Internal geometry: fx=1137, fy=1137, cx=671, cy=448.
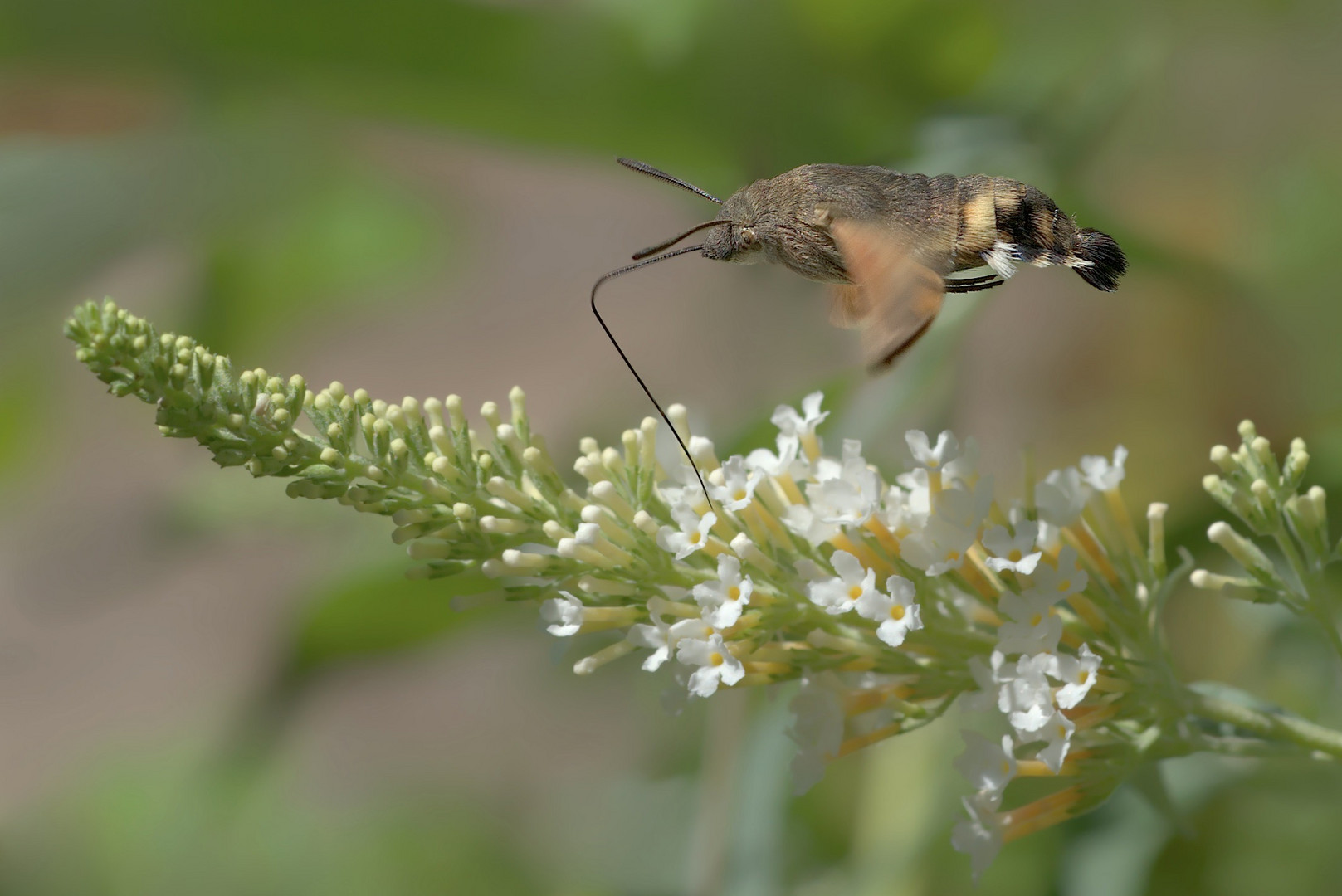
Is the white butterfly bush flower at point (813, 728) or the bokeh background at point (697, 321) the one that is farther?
the bokeh background at point (697, 321)

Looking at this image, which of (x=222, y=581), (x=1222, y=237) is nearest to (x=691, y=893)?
(x=1222, y=237)

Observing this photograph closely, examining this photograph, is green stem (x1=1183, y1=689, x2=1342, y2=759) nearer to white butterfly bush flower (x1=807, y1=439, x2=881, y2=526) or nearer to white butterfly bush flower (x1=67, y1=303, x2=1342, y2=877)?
white butterfly bush flower (x1=67, y1=303, x2=1342, y2=877)

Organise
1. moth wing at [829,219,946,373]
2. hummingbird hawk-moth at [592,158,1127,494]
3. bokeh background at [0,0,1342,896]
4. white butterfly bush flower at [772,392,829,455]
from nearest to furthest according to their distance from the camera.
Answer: moth wing at [829,219,946,373] < hummingbird hawk-moth at [592,158,1127,494] < white butterfly bush flower at [772,392,829,455] < bokeh background at [0,0,1342,896]

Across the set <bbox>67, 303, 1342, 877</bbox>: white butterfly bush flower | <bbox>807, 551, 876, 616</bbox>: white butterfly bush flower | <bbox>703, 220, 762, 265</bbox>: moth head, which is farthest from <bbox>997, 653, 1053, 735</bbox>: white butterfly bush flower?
<bbox>703, 220, 762, 265</bbox>: moth head

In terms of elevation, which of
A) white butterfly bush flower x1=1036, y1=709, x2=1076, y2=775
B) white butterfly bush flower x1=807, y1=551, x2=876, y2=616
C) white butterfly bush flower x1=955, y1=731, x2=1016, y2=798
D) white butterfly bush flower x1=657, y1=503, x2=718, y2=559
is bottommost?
white butterfly bush flower x1=955, y1=731, x2=1016, y2=798

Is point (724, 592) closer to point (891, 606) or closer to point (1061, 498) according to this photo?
point (891, 606)

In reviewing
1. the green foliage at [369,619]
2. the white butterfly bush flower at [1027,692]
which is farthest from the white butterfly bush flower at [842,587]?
the green foliage at [369,619]

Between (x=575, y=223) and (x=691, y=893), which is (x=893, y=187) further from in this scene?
(x=575, y=223)

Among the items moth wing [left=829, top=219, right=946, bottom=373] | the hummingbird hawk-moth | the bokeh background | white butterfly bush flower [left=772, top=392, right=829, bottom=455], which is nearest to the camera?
moth wing [left=829, top=219, right=946, bottom=373]

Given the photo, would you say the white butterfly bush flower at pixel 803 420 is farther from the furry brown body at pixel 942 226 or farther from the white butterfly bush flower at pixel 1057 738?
the white butterfly bush flower at pixel 1057 738
